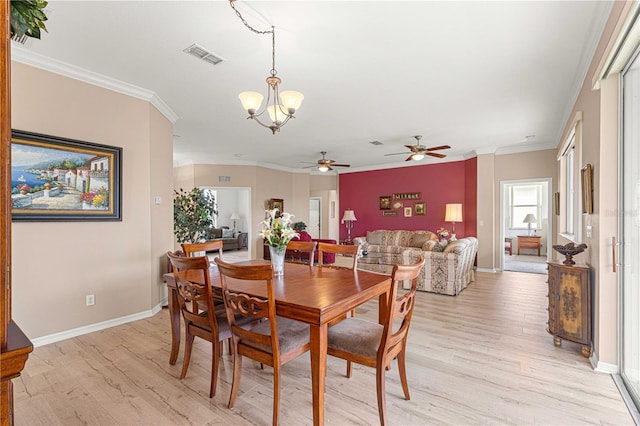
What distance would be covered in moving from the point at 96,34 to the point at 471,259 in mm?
6027

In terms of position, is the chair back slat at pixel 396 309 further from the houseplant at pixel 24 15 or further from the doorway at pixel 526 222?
the doorway at pixel 526 222

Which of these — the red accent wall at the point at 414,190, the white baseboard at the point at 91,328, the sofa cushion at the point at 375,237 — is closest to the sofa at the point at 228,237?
the red accent wall at the point at 414,190

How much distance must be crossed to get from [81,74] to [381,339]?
3.84 metres

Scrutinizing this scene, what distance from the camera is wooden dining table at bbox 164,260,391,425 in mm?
1718

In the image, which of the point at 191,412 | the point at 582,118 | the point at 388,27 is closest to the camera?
the point at 191,412

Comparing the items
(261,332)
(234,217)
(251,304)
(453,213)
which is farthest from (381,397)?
(234,217)

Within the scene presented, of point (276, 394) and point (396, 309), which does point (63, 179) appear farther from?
point (396, 309)

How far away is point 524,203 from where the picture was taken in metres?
9.66

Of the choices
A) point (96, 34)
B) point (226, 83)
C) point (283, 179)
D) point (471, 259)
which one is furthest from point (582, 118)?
point (283, 179)

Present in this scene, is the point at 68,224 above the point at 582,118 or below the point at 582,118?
below

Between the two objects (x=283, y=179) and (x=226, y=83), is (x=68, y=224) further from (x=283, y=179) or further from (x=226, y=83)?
(x=283, y=179)

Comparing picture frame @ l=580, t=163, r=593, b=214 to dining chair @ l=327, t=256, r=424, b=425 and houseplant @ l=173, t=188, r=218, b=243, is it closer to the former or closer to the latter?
dining chair @ l=327, t=256, r=424, b=425

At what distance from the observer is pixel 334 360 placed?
2.72 meters

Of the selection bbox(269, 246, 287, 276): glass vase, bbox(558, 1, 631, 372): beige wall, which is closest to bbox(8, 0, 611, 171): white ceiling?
bbox(558, 1, 631, 372): beige wall
